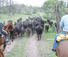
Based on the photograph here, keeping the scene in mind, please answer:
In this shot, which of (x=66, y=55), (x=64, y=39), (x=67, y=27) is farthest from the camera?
(x=67, y=27)

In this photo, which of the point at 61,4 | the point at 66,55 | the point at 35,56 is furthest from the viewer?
the point at 61,4

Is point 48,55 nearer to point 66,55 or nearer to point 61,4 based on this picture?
point 66,55

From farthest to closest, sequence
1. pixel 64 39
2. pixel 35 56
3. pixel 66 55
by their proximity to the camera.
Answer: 1. pixel 35 56
2. pixel 64 39
3. pixel 66 55

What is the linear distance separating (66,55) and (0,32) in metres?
2.21

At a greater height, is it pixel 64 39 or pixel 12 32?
pixel 64 39

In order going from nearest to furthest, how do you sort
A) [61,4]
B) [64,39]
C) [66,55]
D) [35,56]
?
A: [66,55] < [64,39] < [35,56] < [61,4]

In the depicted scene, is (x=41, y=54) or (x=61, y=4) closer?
(x=41, y=54)

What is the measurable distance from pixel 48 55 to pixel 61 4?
687 cm

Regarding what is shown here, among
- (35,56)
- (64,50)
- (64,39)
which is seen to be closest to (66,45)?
(64,50)

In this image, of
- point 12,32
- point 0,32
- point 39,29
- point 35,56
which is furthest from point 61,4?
point 0,32

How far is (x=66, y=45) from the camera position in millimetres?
2311

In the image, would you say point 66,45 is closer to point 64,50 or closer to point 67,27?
point 64,50

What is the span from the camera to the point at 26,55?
17.2ft

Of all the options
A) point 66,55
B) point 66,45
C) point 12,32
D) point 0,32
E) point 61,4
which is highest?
point 61,4
